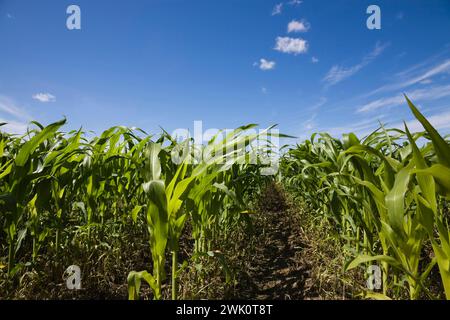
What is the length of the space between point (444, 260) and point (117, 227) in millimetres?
1859

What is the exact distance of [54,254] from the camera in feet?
4.68

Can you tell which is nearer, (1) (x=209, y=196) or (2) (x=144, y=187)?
(2) (x=144, y=187)
